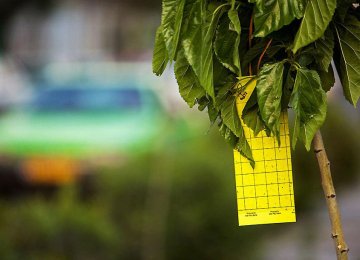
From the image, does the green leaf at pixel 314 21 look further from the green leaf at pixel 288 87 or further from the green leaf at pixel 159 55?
the green leaf at pixel 159 55

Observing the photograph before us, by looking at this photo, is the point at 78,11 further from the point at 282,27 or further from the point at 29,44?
the point at 282,27

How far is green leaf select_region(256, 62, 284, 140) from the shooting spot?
2113 millimetres

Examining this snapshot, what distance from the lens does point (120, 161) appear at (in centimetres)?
649

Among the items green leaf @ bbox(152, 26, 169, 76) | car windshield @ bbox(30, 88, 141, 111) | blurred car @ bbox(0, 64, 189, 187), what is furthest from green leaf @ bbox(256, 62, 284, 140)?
car windshield @ bbox(30, 88, 141, 111)

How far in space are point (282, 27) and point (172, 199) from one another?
150 inches

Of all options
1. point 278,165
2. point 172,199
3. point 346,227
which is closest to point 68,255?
point 172,199

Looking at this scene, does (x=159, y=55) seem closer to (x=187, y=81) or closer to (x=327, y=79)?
(x=187, y=81)

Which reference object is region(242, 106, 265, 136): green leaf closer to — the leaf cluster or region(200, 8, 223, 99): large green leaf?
the leaf cluster

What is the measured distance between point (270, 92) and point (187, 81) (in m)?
0.28

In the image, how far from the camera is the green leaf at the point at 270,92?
2.11 metres

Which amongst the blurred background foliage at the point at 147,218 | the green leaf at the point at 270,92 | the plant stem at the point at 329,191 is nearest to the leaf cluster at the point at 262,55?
the green leaf at the point at 270,92

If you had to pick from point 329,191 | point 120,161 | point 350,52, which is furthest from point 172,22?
point 120,161

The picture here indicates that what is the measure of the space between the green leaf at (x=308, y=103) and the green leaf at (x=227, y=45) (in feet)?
0.60

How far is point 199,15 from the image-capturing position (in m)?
2.10
